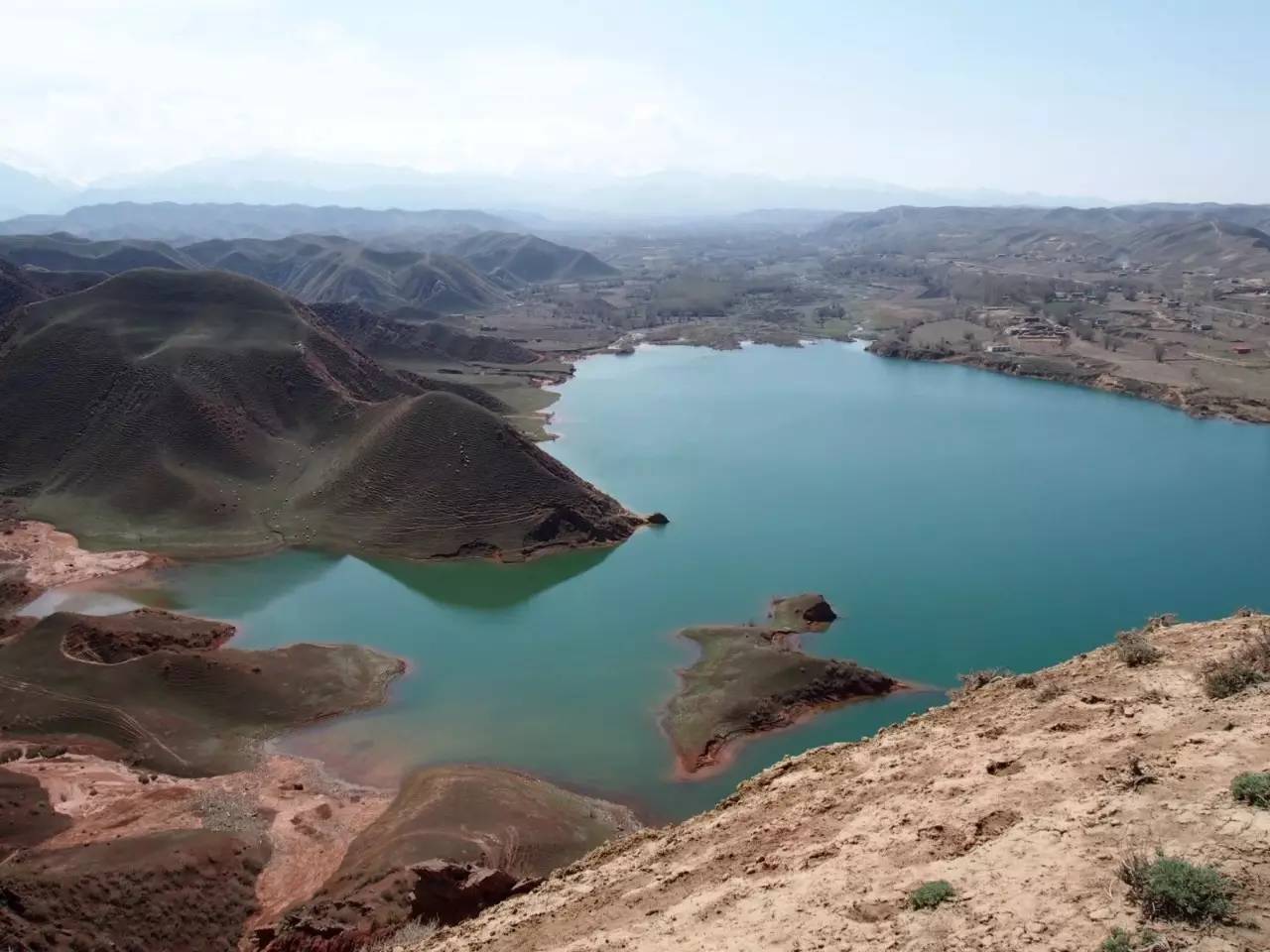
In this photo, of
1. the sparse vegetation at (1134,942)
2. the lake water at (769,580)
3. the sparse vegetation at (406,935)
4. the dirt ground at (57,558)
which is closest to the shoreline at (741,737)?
the lake water at (769,580)

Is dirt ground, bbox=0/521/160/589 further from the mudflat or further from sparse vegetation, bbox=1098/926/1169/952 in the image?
sparse vegetation, bbox=1098/926/1169/952

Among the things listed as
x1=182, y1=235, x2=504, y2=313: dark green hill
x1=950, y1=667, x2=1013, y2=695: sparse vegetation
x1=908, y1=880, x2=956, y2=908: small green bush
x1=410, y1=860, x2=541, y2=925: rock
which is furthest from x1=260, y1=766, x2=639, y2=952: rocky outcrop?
x1=182, y1=235, x2=504, y2=313: dark green hill

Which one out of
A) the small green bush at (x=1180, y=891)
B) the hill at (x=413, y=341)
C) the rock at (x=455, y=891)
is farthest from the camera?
the hill at (x=413, y=341)

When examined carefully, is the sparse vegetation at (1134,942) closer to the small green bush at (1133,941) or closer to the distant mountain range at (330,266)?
the small green bush at (1133,941)

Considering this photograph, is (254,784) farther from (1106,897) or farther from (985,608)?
(985,608)

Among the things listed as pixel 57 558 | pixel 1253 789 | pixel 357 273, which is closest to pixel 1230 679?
pixel 1253 789

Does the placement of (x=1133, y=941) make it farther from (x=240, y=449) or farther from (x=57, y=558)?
(x=240, y=449)

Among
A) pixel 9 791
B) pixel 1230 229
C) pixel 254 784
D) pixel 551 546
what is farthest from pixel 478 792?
pixel 1230 229
